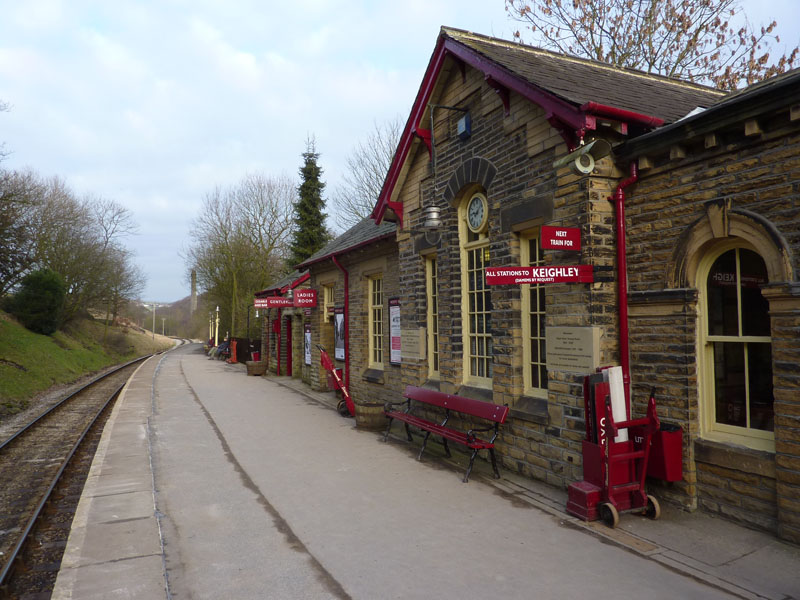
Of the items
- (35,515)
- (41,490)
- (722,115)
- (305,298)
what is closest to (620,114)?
(722,115)

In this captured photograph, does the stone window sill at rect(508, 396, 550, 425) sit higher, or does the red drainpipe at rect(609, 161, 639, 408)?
the red drainpipe at rect(609, 161, 639, 408)

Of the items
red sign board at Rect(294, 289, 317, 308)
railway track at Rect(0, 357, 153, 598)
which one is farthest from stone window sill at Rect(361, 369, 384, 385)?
railway track at Rect(0, 357, 153, 598)

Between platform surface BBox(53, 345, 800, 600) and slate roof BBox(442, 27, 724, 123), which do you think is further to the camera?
slate roof BBox(442, 27, 724, 123)

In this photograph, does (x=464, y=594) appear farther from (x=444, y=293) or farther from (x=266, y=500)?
(x=444, y=293)

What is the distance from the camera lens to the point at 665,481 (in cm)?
546

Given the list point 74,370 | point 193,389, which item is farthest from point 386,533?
point 74,370

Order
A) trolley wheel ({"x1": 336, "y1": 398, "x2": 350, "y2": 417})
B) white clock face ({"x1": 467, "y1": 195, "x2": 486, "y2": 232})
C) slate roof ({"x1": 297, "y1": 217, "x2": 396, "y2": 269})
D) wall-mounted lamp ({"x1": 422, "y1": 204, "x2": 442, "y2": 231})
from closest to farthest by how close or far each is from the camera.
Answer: white clock face ({"x1": 467, "y1": 195, "x2": 486, "y2": 232}) < wall-mounted lamp ({"x1": 422, "y1": 204, "x2": 442, "y2": 231}) < slate roof ({"x1": 297, "y1": 217, "x2": 396, "y2": 269}) < trolley wheel ({"x1": 336, "y1": 398, "x2": 350, "y2": 417})

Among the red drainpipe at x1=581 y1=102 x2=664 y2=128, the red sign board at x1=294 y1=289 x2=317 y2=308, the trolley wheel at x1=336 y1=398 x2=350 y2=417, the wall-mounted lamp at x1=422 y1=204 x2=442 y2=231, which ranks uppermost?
the red drainpipe at x1=581 y1=102 x2=664 y2=128

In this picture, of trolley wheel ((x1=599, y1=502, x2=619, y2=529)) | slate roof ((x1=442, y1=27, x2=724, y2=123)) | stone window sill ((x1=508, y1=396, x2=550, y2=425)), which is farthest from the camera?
stone window sill ((x1=508, y1=396, x2=550, y2=425))

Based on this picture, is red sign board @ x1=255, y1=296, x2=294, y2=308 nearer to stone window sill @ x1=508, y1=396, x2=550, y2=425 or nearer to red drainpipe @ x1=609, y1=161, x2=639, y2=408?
stone window sill @ x1=508, y1=396, x2=550, y2=425

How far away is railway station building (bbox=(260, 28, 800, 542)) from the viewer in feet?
15.3

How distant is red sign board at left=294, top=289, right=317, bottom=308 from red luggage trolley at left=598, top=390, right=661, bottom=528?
11.9m

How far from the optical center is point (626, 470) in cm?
528

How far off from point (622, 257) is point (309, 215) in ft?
92.5
